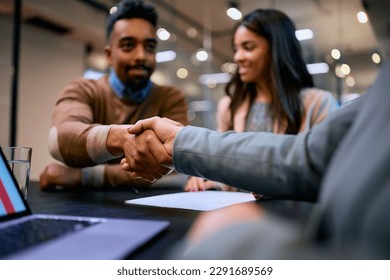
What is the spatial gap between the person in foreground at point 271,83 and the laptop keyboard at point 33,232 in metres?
1.03

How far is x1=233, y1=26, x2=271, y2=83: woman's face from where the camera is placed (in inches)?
56.9

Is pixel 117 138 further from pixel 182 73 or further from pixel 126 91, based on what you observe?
pixel 182 73

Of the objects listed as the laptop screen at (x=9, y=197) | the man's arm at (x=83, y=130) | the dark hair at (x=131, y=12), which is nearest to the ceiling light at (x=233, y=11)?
the dark hair at (x=131, y=12)

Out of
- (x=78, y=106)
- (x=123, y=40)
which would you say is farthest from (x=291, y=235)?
(x=123, y=40)

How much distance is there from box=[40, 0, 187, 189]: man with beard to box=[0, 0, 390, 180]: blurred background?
119 cm

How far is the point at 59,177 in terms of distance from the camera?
895mm

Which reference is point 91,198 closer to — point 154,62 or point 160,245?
point 160,245

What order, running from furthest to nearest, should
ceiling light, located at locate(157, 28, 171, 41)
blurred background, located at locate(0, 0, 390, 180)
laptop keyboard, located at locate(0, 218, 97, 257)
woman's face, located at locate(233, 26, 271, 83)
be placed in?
blurred background, located at locate(0, 0, 390, 180)
ceiling light, located at locate(157, 28, 171, 41)
woman's face, located at locate(233, 26, 271, 83)
laptop keyboard, located at locate(0, 218, 97, 257)

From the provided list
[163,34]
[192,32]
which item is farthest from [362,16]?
[192,32]

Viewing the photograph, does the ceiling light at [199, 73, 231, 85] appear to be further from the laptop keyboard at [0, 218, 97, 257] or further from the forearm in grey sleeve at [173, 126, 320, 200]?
the laptop keyboard at [0, 218, 97, 257]

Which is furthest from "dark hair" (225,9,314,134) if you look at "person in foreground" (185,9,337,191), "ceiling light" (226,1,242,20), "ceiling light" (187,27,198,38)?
"ceiling light" (187,27,198,38)

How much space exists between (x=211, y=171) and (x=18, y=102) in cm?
282

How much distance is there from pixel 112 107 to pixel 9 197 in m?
0.64
